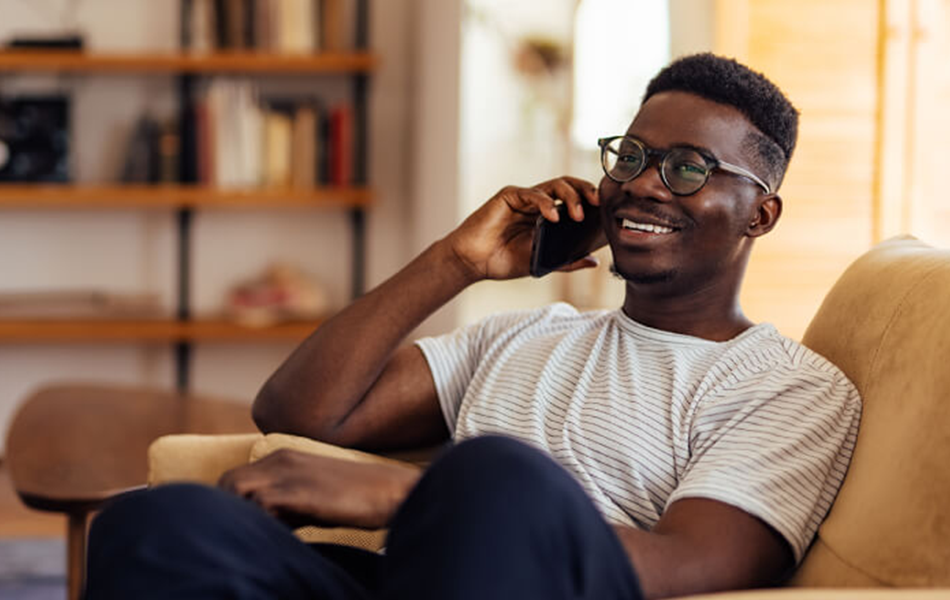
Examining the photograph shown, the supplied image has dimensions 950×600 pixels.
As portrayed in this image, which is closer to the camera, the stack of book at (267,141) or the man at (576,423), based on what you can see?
the man at (576,423)

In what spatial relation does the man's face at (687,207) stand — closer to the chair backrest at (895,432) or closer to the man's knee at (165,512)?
the chair backrest at (895,432)

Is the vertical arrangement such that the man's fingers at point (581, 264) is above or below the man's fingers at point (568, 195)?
below

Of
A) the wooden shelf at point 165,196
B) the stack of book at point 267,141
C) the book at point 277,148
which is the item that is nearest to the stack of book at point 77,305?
the wooden shelf at point 165,196

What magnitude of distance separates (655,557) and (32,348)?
3.37m

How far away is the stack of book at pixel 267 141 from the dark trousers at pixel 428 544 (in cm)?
281

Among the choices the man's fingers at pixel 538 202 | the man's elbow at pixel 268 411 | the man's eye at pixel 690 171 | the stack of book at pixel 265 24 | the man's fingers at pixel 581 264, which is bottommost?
the man's elbow at pixel 268 411

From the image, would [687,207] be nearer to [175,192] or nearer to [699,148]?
[699,148]

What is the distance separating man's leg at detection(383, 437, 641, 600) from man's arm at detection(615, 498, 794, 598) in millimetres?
178

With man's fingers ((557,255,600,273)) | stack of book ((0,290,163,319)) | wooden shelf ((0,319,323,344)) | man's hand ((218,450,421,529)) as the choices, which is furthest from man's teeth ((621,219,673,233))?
stack of book ((0,290,163,319))

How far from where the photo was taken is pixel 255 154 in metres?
3.76

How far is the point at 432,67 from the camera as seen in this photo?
3.61m

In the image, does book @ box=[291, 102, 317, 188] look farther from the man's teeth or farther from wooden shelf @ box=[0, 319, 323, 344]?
the man's teeth

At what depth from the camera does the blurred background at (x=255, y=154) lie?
3.35 meters

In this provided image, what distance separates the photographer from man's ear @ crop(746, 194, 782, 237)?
1.46 meters
